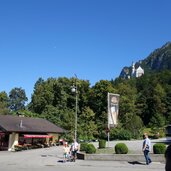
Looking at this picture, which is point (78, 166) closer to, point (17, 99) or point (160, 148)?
point (160, 148)

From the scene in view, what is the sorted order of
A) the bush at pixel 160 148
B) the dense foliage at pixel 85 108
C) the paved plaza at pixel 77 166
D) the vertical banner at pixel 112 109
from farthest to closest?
the dense foliage at pixel 85 108 < the vertical banner at pixel 112 109 < the bush at pixel 160 148 < the paved plaza at pixel 77 166

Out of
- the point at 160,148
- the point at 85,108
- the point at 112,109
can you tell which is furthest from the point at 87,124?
the point at 160,148

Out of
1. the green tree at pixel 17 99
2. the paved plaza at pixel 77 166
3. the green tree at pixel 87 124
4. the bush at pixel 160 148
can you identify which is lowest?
the paved plaza at pixel 77 166

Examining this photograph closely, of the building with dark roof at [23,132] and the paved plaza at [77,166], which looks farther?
the building with dark roof at [23,132]

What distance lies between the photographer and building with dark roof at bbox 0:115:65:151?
48.3 meters

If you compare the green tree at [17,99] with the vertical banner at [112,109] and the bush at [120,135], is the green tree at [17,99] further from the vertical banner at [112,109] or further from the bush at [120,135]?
the vertical banner at [112,109]

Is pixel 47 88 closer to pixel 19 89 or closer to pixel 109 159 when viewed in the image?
pixel 19 89

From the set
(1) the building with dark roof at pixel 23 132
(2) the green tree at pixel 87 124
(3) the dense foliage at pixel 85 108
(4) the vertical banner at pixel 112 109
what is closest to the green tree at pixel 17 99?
(3) the dense foliage at pixel 85 108

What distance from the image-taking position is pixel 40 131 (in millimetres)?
53625

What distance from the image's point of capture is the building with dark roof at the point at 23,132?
48281 mm

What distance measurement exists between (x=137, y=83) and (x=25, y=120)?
98.3m

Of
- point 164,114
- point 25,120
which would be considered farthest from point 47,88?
point 164,114

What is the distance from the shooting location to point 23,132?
50188mm

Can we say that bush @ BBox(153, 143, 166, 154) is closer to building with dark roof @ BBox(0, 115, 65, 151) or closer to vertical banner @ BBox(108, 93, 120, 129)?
vertical banner @ BBox(108, 93, 120, 129)
